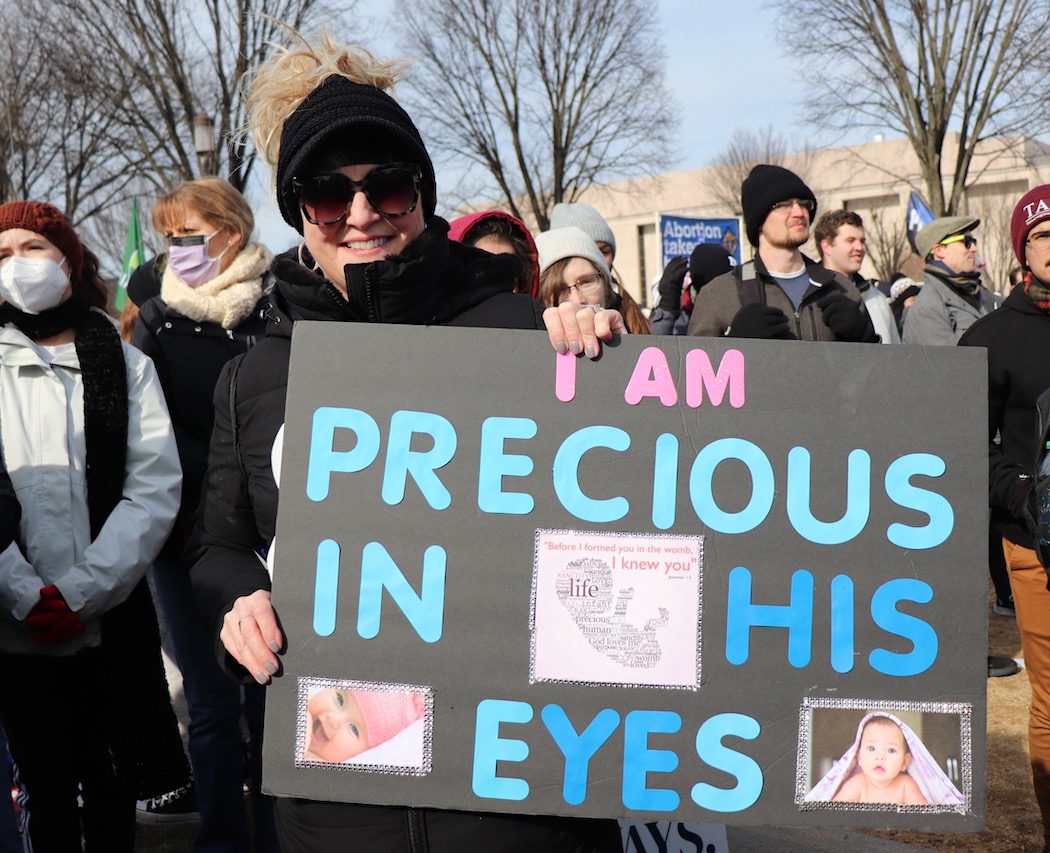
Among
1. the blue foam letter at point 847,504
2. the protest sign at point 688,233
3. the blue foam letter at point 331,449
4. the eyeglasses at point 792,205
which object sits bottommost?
the blue foam letter at point 847,504

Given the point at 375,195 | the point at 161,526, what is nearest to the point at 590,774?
the point at 375,195

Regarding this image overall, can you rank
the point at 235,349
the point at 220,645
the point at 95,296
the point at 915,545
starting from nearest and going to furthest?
1. the point at 915,545
2. the point at 220,645
3. the point at 95,296
4. the point at 235,349

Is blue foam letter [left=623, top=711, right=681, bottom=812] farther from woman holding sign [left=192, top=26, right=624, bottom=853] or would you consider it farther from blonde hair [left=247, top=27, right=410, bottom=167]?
blonde hair [left=247, top=27, right=410, bottom=167]

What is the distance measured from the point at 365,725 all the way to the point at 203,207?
3.02 meters

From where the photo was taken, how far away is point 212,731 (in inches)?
152

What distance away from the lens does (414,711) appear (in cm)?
178

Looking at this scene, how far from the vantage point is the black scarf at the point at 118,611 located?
3.45 meters

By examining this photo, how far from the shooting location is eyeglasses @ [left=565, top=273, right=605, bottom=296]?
4.11 m

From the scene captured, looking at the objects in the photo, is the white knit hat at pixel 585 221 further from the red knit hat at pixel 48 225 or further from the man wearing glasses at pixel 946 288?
the man wearing glasses at pixel 946 288

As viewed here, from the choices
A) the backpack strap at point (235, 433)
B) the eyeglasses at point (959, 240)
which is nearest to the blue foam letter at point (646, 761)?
the backpack strap at point (235, 433)

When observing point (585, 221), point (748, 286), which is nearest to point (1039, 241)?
point (748, 286)

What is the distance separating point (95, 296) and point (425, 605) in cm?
241

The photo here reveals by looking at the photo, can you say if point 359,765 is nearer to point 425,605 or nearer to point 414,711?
point 414,711

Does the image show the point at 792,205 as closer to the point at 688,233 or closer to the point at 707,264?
the point at 707,264
